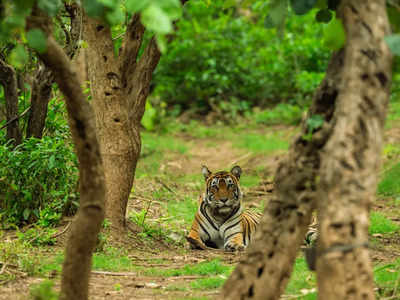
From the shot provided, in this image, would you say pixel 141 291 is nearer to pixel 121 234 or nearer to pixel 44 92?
pixel 121 234

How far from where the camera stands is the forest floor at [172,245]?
4902mm

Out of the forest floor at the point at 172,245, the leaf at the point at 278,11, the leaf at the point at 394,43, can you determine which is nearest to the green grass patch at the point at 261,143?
the forest floor at the point at 172,245

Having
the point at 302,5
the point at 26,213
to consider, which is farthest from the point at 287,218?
the point at 26,213

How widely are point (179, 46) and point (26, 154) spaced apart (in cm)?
996

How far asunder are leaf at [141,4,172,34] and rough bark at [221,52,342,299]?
1.36m

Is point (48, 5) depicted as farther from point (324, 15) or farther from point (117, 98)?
point (117, 98)

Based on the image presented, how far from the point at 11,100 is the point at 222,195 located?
2.52 metres

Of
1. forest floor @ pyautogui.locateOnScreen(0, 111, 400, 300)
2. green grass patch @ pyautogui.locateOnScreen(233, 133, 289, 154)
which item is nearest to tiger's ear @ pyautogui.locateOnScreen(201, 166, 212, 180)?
forest floor @ pyautogui.locateOnScreen(0, 111, 400, 300)

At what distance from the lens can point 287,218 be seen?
3.49m

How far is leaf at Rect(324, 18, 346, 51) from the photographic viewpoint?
3.22 metres

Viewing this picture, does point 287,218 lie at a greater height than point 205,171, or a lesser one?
lesser

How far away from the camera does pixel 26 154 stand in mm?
6719

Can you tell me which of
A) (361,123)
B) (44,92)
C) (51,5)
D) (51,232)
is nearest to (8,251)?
(51,232)

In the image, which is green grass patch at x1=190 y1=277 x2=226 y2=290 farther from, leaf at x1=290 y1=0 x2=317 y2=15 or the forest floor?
leaf at x1=290 y1=0 x2=317 y2=15
